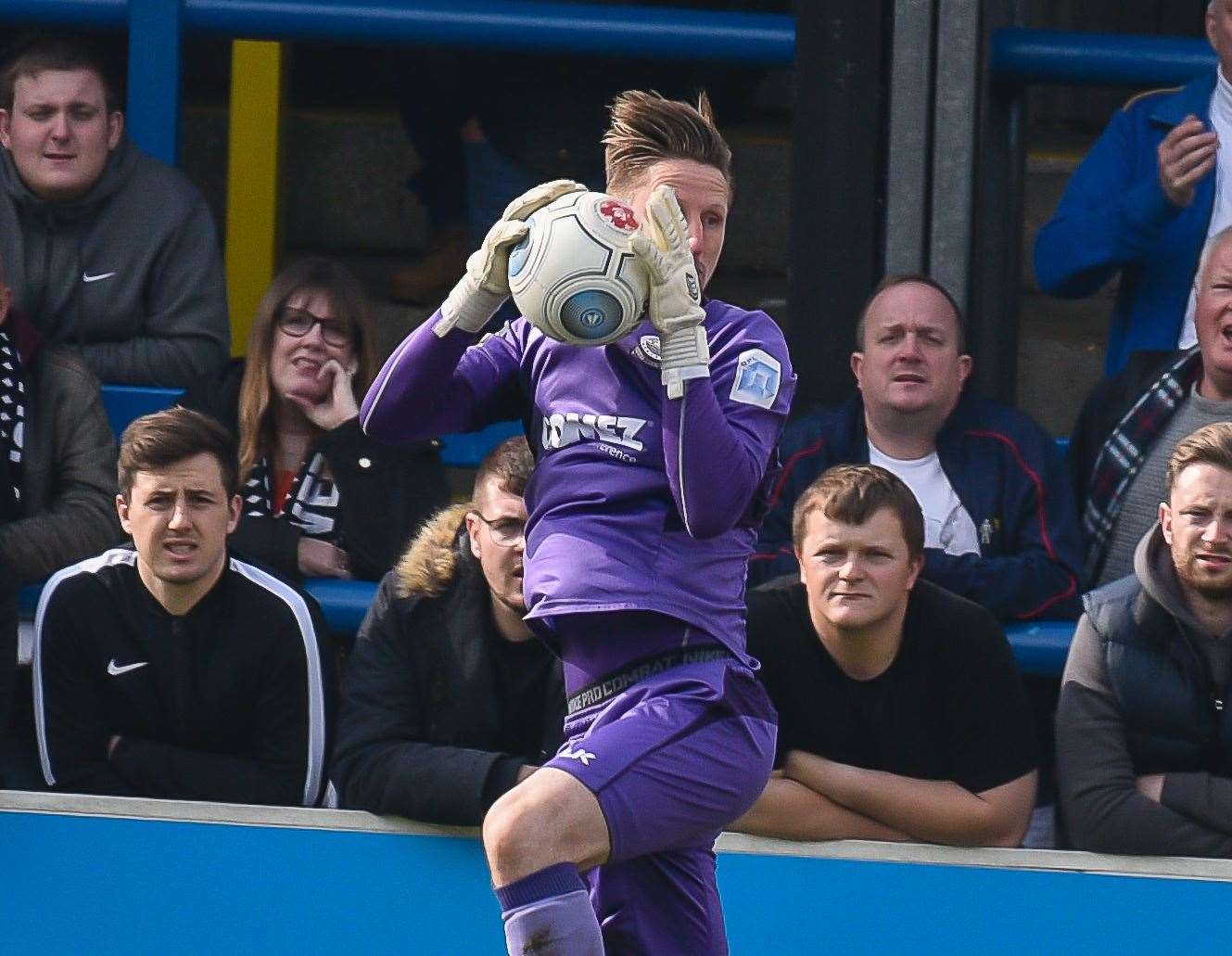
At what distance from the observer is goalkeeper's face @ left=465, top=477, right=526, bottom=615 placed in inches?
167

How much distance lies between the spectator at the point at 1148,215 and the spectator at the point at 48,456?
2.13 metres

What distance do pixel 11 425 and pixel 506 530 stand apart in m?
1.21

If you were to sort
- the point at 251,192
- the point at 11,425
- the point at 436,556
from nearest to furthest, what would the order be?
the point at 436,556
the point at 11,425
the point at 251,192

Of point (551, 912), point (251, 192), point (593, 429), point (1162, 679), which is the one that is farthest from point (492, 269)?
point (251, 192)

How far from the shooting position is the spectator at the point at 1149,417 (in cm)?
459

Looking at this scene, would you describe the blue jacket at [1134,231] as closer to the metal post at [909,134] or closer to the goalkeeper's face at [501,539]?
the metal post at [909,134]

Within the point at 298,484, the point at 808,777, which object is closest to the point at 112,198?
the point at 298,484

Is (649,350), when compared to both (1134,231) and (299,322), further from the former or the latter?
(1134,231)

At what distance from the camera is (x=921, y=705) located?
A: 4238mm

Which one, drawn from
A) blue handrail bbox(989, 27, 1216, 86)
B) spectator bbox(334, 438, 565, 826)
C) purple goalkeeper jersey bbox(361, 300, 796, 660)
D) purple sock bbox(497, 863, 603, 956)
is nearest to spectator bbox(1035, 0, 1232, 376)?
blue handrail bbox(989, 27, 1216, 86)

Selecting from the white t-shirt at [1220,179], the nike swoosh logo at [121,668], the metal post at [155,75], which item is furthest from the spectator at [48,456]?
the white t-shirt at [1220,179]

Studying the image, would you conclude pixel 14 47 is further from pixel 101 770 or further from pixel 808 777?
pixel 808 777

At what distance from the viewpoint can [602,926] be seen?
10.9 ft

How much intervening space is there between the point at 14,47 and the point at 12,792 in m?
2.08
